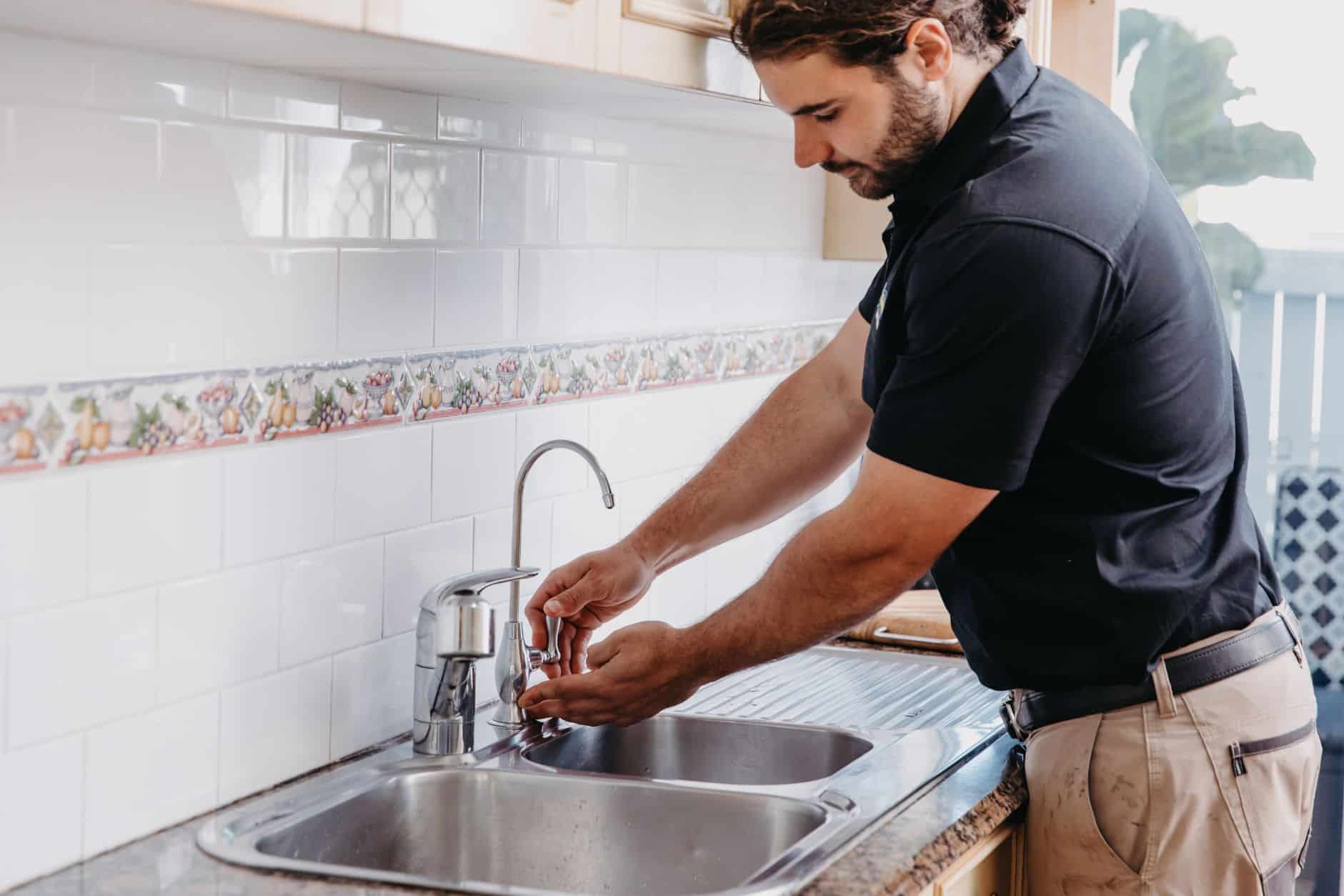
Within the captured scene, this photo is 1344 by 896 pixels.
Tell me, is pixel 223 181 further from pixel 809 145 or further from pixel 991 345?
pixel 991 345

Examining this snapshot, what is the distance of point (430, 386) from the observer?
170 cm

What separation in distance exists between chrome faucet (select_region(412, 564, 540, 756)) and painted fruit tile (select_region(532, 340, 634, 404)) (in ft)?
1.07

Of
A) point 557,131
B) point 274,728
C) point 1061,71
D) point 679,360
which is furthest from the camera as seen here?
point 1061,71

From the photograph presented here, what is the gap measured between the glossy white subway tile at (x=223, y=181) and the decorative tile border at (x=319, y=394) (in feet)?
0.43

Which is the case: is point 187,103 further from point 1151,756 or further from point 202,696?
point 1151,756

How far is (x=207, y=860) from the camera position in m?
1.31

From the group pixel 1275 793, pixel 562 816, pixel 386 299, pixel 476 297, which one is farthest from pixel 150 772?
pixel 1275 793

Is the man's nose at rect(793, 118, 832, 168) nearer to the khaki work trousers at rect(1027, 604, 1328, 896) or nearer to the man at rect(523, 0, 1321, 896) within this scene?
the man at rect(523, 0, 1321, 896)

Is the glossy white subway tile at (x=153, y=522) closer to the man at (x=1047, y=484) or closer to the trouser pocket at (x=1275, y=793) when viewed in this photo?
the man at (x=1047, y=484)

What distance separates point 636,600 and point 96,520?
702mm

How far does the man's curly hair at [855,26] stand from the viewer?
1.37m

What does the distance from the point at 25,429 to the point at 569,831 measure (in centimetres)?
70

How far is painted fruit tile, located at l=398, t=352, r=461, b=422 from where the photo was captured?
1671mm

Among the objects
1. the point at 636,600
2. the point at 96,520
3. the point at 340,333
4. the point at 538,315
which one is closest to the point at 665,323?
the point at 538,315
